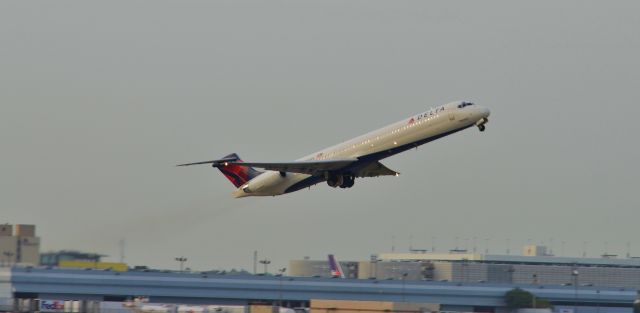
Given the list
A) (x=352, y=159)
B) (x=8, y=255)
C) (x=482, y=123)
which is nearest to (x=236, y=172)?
(x=352, y=159)

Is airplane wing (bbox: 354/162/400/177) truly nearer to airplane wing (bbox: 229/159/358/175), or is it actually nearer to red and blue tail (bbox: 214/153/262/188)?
airplane wing (bbox: 229/159/358/175)

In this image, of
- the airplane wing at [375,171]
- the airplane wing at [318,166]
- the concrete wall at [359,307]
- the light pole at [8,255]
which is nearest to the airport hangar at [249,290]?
the light pole at [8,255]

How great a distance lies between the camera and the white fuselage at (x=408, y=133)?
79438mm

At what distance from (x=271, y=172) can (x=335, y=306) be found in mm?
12304

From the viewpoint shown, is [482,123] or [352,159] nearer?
[482,123]

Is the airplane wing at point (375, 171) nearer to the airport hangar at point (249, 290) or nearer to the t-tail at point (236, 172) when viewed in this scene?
the t-tail at point (236, 172)

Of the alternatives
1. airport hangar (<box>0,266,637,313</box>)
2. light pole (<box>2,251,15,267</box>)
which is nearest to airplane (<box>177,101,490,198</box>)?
airport hangar (<box>0,266,637,313</box>)

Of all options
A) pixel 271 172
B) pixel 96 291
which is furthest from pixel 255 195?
pixel 96 291

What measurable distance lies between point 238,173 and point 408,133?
71.6ft

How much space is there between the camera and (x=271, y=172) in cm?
9319

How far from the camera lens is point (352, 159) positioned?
85.9 meters

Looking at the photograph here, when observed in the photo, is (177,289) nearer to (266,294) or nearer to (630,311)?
(266,294)

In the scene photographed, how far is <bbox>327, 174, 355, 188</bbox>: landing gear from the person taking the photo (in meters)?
90.8

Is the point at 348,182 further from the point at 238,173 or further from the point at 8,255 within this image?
the point at 8,255
